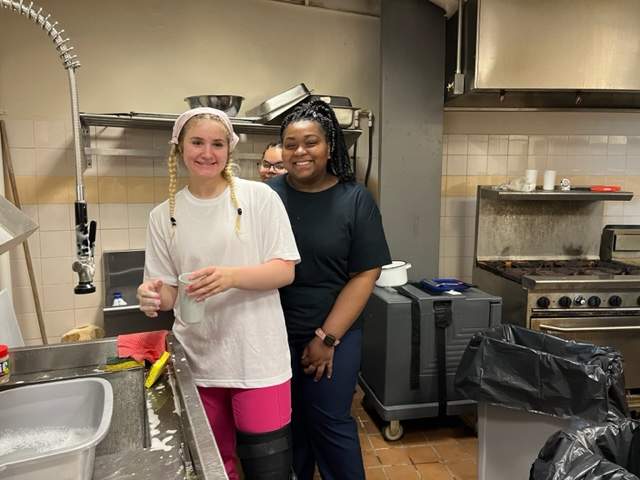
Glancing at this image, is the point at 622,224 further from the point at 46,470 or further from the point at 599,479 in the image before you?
the point at 46,470

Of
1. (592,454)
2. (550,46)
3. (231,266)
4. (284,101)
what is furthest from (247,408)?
(550,46)

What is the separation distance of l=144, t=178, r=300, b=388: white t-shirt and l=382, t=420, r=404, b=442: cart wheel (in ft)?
4.14

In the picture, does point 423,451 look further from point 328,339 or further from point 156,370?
point 156,370

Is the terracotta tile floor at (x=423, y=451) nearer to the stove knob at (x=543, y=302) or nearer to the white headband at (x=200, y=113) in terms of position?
the stove knob at (x=543, y=302)

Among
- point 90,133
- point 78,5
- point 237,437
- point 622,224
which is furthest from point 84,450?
point 622,224

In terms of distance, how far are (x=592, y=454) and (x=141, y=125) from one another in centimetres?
242

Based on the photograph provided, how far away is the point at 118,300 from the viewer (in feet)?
8.18

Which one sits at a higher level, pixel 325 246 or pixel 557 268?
pixel 325 246

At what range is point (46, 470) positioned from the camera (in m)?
0.70

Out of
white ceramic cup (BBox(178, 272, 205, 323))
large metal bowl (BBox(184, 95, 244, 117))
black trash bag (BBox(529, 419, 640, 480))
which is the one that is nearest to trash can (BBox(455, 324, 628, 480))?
black trash bag (BBox(529, 419, 640, 480))

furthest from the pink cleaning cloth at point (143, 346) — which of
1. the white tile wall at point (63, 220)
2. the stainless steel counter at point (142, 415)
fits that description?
the white tile wall at point (63, 220)

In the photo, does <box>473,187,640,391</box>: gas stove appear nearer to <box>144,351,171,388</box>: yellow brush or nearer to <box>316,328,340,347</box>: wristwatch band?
<box>316,328,340,347</box>: wristwatch band

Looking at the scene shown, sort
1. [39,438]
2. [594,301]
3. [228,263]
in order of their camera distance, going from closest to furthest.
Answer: [39,438], [228,263], [594,301]

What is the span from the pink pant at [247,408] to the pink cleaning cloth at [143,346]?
0.57ft
